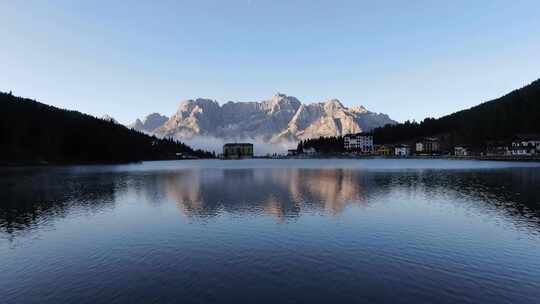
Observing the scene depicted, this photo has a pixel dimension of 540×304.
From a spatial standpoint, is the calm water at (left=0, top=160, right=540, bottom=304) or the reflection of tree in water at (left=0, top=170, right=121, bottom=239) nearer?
the calm water at (left=0, top=160, right=540, bottom=304)

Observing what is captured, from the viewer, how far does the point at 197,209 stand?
2138 inches

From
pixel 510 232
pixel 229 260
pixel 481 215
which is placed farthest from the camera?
pixel 481 215

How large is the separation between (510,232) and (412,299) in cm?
2443

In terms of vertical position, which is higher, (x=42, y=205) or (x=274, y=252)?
(x=42, y=205)

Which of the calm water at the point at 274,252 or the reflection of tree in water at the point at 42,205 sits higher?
the reflection of tree in water at the point at 42,205

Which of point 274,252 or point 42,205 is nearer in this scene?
point 274,252

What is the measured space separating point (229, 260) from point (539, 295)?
75.0 ft

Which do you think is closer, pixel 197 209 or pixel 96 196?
pixel 197 209

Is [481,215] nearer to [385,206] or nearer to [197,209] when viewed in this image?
[385,206]

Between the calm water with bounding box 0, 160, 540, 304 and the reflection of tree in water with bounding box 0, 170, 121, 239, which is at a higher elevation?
the reflection of tree in water with bounding box 0, 170, 121, 239

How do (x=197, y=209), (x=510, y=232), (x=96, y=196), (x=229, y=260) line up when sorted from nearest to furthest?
(x=229, y=260), (x=510, y=232), (x=197, y=209), (x=96, y=196)

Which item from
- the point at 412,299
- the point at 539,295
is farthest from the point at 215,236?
the point at 539,295

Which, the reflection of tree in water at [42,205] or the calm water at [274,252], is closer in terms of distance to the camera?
the calm water at [274,252]

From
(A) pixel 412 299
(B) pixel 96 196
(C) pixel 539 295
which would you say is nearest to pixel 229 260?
(A) pixel 412 299
